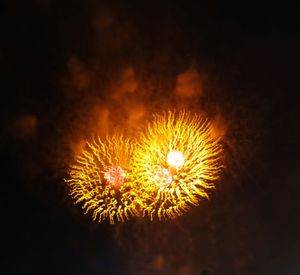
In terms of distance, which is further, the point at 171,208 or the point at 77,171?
the point at 77,171

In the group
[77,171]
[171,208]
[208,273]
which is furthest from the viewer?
[208,273]

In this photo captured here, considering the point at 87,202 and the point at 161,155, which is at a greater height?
the point at 161,155

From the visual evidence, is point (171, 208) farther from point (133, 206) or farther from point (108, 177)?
point (108, 177)

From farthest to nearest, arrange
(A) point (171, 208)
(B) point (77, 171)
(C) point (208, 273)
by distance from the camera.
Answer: (C) point (208, 273)
(B) point (77, 171)
(A) point (171, 208)

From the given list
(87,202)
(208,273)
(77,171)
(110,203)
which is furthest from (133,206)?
(208,273)

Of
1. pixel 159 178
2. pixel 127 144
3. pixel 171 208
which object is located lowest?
pixel 171 208

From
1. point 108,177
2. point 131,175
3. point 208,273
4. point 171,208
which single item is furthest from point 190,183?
point 208,273

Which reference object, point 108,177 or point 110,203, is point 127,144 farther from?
point 110,203

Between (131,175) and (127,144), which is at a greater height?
(127,144)

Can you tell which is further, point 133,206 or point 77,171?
point 77,171
